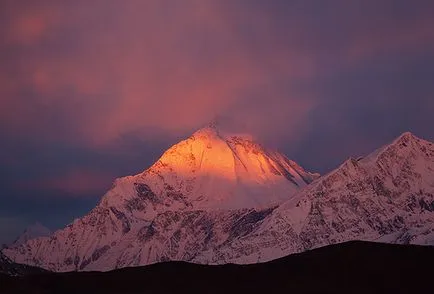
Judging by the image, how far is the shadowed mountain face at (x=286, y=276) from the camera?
121 meters

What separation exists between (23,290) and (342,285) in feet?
144

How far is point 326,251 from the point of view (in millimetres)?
136375

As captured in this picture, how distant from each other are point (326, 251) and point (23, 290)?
44.6m

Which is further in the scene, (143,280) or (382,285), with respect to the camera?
(143,280)

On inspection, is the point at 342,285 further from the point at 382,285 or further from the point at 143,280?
the point at 143,280

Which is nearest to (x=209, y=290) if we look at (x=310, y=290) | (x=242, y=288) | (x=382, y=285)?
(x=242, y=288)

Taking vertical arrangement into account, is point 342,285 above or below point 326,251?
below

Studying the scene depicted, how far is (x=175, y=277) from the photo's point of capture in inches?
5310

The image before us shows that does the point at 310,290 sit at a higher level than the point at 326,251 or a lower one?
lower

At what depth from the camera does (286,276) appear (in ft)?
420

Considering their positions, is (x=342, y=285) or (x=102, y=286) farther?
(x=102, y=286)

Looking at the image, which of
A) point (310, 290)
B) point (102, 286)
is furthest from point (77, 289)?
point (310, 290)

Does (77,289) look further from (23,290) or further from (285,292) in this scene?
(285,292)

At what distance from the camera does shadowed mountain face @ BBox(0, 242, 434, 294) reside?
121312mm
